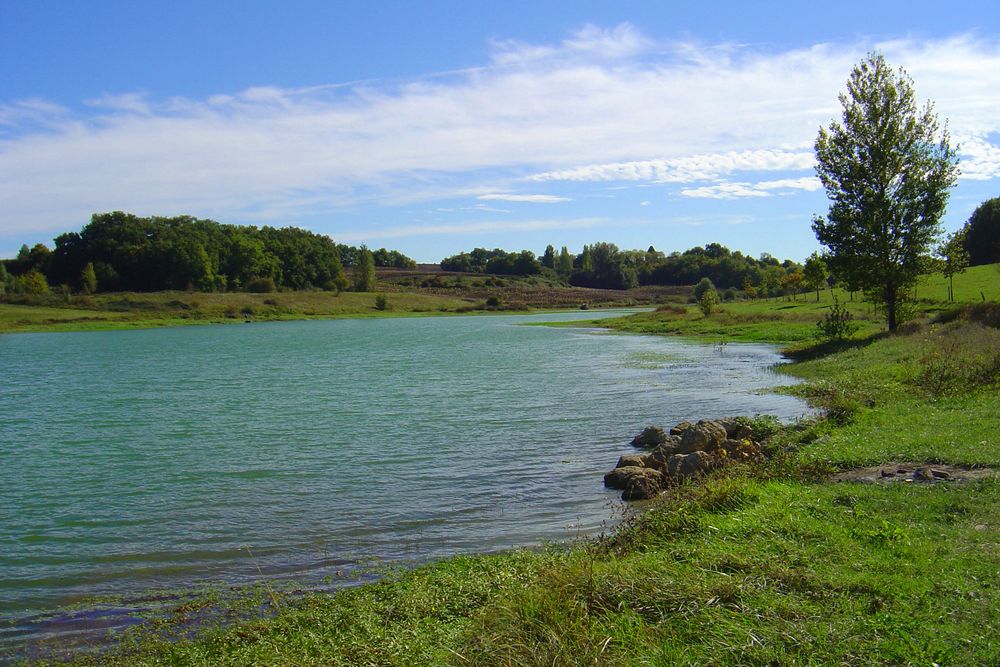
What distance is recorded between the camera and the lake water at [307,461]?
12.1 meters

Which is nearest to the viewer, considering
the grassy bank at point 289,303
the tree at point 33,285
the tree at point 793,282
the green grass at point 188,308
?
the tree at point 793,282

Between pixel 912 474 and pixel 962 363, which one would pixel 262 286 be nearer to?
pixel 962 363

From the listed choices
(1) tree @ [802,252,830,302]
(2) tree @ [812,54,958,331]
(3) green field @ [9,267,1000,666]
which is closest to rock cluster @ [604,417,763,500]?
(3) green field @ [9,267,1000,666]

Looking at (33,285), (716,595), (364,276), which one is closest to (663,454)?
(716,595)

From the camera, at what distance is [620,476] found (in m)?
15.5

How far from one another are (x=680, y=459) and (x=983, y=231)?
94379 millimetres

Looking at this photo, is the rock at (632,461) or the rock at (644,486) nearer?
the rock at (644,486)

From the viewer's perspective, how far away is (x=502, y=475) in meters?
16.9

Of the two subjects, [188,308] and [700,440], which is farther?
[188,308]

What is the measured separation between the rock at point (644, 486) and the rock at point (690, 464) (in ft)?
1.22

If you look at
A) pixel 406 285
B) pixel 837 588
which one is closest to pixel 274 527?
pixel 837 588

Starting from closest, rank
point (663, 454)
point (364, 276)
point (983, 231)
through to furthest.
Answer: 1. point (663, 454)
2. point (983, 231)
3. point (364, 276)

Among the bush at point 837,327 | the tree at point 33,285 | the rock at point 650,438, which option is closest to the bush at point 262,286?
the tree at point 33,285

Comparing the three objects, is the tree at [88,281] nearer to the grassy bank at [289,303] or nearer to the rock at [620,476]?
the grassy bank at [289,303]
